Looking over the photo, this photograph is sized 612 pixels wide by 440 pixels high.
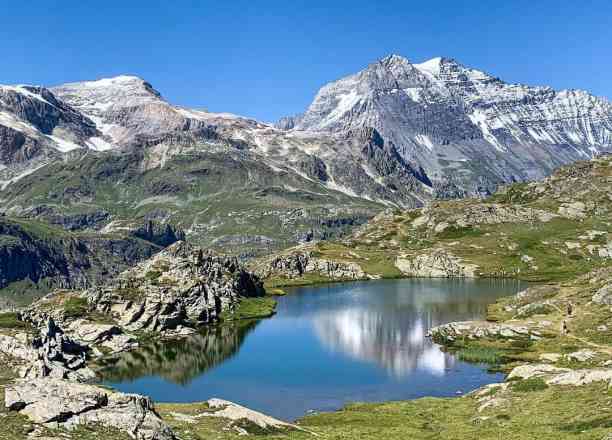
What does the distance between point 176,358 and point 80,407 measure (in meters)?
115

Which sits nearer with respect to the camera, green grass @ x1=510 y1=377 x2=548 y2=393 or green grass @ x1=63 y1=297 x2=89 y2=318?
green grass @ x1=510 y1=377 x2=548 y2=393

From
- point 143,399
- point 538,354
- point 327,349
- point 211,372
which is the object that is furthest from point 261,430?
point 327,349

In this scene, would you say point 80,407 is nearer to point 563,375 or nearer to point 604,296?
point 563,375

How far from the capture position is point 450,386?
128 metres

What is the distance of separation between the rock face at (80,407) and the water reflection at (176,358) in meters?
87.4

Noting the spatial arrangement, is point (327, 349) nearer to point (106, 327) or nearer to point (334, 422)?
point (106, 327)

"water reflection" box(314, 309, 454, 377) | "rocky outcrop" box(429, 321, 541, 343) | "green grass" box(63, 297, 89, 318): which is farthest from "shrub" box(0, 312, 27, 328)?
"rocky outcrop" box(429, 321, 541, 343)

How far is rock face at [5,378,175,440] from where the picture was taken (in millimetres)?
54406

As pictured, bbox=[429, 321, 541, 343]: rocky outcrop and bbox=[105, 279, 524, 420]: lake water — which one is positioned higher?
bbox=[429, 321, 541, 343]: rocky outcrop

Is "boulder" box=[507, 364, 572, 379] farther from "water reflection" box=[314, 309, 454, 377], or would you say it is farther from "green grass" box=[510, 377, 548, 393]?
"water reflection" box=[314, 309, 454, 377]

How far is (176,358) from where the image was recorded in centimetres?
16750

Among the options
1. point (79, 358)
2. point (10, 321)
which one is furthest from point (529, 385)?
point (10, 321)

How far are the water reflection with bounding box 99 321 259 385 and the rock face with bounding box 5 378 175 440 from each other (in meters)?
87.4

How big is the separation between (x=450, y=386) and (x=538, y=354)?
28.2m
